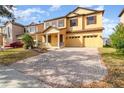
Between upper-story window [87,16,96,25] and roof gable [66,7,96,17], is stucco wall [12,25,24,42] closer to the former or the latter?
roof gable [66,7,96,17]

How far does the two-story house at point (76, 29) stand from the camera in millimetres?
17594

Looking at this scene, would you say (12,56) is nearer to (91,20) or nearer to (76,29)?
(76,29)

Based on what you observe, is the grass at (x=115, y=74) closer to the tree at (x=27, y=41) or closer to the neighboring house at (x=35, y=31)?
the tree at (x=27, y=41)

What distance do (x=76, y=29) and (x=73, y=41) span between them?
1304 millimetres

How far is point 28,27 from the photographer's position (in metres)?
18.3

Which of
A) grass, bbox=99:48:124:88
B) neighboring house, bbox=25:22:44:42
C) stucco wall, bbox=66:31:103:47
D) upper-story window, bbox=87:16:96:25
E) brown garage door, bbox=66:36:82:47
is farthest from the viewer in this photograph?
brown garage door, bbox=66:36:82:47

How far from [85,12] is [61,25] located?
3.17m

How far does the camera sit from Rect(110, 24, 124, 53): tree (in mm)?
10273

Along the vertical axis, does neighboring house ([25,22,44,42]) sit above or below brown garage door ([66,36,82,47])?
above

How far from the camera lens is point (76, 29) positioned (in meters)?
19.3

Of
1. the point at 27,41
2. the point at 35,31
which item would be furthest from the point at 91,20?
the point at 27,41

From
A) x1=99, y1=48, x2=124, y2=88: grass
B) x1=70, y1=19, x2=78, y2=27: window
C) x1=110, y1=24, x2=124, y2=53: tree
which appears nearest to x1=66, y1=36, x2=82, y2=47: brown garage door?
x1=70, y1=19, x2=78, y2=27: window

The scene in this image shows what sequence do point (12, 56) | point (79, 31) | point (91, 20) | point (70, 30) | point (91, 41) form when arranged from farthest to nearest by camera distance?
point (70, 30), point (79, 31), point (91, 20), point (91, 41), point (12, 56)
